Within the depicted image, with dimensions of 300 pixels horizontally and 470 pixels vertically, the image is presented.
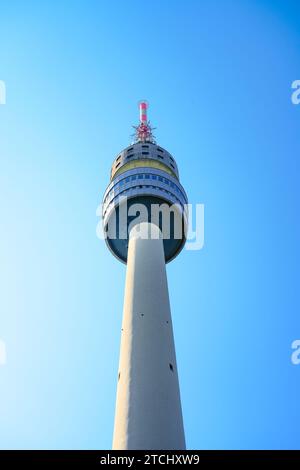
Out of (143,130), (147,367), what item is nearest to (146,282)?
(147,367)

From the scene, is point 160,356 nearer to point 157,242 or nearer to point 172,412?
point 172,412

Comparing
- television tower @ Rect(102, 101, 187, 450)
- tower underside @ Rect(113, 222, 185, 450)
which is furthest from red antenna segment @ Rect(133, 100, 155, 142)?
tower underside @ Rect(113, 222, 185, 450)

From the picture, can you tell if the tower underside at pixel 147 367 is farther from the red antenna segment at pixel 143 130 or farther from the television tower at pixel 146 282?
the red antenna segment at pixel 143 130

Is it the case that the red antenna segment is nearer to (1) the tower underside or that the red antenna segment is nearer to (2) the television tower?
(2) the television tower

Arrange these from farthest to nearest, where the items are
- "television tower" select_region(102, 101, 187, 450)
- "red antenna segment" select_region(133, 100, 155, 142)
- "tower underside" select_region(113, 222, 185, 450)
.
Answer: "red antenna segment" select_region(133, 100, 155, 142) < "television tower" select_region(102, 101, 187, 450) < "tower underside" select_region(113, 222, 185, 450)

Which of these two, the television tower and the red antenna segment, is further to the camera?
the red antenna segment

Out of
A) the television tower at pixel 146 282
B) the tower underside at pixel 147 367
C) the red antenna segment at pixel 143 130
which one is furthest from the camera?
the red antenna segment at pixel 143 130

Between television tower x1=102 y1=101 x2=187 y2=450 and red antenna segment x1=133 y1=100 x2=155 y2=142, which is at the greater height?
red antenna segment x1=133 y1=100 x2=155 y2=142

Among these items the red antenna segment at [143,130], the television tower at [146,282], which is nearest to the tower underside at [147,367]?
the television tower at [146,282]
